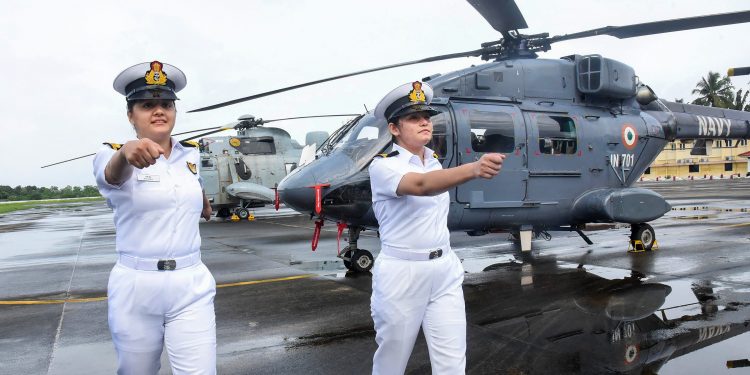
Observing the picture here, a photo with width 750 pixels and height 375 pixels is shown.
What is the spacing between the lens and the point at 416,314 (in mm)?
2895

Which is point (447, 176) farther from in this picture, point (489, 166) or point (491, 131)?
point (491, 131)

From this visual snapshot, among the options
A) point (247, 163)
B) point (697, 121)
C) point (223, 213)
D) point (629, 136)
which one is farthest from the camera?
point (223, 213)

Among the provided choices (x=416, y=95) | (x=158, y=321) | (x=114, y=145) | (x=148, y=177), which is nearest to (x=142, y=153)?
(x=148, y=177)

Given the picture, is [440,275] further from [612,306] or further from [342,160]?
[342,160]

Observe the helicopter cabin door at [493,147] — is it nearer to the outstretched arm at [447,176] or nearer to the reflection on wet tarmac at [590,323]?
the reflection on wet tarmac at [590,323]

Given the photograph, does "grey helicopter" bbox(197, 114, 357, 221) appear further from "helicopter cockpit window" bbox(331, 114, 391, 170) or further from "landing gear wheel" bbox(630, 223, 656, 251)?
"landing gear wheel" bbox(630, 223, 656, 251)

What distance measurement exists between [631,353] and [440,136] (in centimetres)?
406

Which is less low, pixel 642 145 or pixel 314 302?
pixel 642 145

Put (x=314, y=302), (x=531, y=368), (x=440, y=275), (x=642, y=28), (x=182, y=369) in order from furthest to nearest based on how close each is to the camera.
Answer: (x=642, y=28), (x=314, y=302), (x=531, y=368), (x=440, y=275), (x=182, y=369)

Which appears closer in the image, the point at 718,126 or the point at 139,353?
the point at 139,353

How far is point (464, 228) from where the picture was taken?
790 centimetres

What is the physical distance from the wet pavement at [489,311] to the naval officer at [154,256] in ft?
5.98

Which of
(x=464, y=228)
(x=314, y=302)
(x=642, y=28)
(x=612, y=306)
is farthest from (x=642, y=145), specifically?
(x=314, y=302)

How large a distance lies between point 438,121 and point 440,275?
4.86 metres
